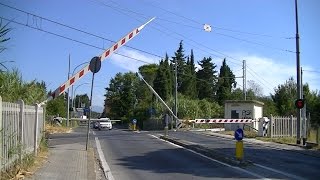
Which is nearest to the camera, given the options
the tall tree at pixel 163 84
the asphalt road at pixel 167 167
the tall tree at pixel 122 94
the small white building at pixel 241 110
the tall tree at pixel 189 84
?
the asphalt road at pixel 167 167

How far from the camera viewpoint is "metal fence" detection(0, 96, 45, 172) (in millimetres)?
10219

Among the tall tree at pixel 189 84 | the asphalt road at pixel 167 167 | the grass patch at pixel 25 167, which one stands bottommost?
Result: the asphalt road at pixel 167 167

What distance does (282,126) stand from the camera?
126 ft

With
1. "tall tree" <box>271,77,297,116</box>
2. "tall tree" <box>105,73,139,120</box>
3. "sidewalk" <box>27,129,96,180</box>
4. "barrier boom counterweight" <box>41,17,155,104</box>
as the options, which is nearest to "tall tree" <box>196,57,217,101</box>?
"tall tree" <box>105,73,139,120</box>

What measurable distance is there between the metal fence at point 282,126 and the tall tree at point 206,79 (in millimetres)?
74179

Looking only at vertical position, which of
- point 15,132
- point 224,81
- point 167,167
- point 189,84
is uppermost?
point 224,81

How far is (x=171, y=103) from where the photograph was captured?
7469 centimetres

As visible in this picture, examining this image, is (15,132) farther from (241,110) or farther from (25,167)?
(241,110)

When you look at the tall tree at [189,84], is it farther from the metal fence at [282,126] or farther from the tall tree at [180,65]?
the metal fence at [282,126]

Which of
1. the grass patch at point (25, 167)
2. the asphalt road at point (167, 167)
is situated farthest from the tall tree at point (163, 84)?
the grass patch at point (25, 167)

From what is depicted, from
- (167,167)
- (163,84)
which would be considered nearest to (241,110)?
(167,167)

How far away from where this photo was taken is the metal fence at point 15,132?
10219mm

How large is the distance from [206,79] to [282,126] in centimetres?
7966

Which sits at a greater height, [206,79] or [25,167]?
[206,79]
